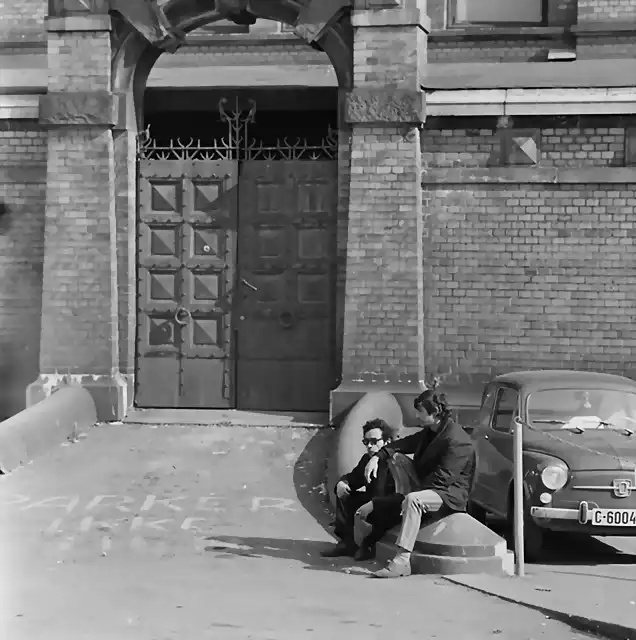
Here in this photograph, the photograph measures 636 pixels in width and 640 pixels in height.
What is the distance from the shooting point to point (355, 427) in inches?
455

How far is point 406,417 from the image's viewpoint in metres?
12.7

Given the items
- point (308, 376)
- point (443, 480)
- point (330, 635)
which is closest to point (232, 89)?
point (308, 376)

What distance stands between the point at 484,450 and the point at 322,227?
4023mm

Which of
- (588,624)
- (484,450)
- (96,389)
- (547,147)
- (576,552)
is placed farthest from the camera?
(96,389)

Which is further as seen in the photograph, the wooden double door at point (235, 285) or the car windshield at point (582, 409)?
the wooden double door at point (235, 285)

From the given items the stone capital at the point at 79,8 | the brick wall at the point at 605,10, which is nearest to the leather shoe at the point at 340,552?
the stone capital at the point at 79,8

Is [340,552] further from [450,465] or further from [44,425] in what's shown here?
[44,425]

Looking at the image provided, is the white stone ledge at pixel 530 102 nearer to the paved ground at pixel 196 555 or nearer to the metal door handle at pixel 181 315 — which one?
the metal door handle at pixel 181 315

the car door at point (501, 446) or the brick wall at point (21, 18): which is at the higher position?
the brick wall at point (21, 18)

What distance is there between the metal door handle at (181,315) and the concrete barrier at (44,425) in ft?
4.42

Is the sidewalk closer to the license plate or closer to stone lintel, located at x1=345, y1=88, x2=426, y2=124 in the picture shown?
the license plate

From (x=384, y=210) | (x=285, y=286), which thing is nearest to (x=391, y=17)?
(x=384, y=210)

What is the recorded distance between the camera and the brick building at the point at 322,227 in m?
12.9

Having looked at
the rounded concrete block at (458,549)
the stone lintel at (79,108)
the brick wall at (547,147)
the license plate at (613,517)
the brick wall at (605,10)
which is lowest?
the rounded concrete block at (458,549)
